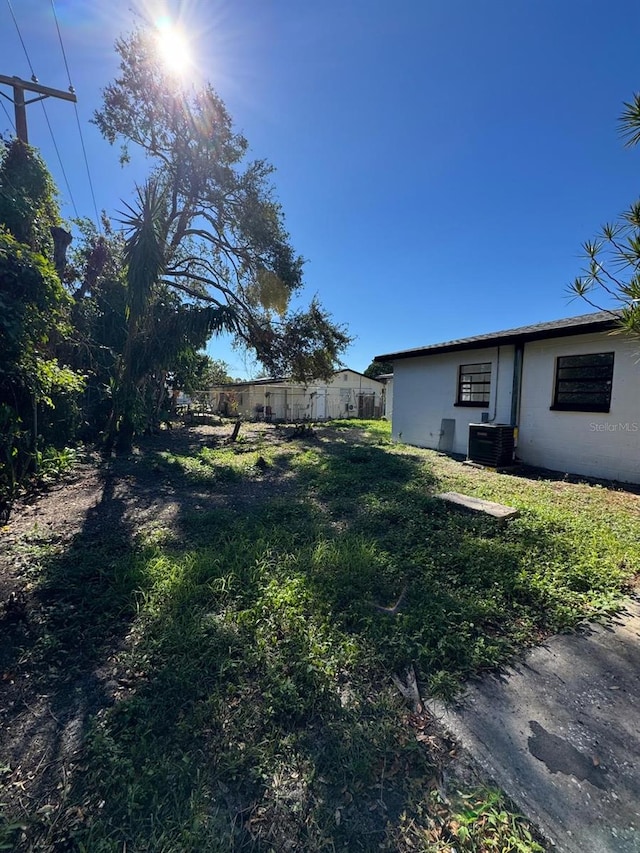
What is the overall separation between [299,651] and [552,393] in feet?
22.4

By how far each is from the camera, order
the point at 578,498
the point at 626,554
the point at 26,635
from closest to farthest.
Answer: the point at 26,635 < the point at 626,554 < the point at 578,498

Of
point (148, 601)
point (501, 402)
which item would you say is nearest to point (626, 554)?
point (148, 601)

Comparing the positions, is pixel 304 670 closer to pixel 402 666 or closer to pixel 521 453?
pixel 402 666

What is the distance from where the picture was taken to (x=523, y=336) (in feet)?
22.4

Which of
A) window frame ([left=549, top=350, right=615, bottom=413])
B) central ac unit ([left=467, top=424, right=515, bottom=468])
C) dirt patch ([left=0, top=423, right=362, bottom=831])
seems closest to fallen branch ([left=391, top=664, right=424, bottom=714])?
dirt patch ([left=0, top=423, right=362, bottom=831])

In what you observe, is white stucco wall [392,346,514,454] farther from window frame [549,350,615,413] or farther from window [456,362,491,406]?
window frame [549,350,615,413]

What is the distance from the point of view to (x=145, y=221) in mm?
6801

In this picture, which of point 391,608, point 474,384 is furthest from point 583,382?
point 391,608

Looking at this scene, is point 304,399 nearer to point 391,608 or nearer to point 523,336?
point 523,336

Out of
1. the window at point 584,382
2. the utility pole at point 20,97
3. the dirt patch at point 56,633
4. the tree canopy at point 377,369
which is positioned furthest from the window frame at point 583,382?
the tree canopy at point 377,369

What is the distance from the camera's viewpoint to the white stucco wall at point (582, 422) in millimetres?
5672

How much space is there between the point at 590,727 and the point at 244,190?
13393 mm

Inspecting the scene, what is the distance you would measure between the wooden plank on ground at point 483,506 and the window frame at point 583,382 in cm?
351

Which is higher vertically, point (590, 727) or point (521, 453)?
point (521, 453)
